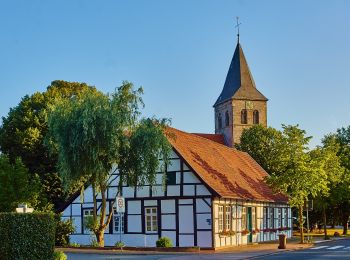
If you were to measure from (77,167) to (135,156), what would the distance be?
10.0ft

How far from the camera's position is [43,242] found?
19.2 meters

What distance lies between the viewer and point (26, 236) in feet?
61.6

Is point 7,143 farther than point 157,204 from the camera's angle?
Yes

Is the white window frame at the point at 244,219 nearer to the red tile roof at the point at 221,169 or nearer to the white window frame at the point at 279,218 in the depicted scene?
the red tile roof at the point at 221,169

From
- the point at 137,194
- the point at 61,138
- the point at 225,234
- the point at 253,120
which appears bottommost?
the point at 225,234

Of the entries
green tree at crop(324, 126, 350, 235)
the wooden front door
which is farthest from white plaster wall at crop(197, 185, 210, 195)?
green tree at crop(324, 126, 350, 235)

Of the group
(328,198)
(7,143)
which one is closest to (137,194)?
(7,143)

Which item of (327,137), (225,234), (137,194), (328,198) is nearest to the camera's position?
(225,234)

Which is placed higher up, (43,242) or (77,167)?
(77,167)

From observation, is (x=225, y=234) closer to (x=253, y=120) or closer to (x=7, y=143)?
(x=7, y=143)

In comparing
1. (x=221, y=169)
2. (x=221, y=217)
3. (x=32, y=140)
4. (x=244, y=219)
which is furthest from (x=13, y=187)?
(x=244, y=219)

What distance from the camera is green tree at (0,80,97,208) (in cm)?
4525

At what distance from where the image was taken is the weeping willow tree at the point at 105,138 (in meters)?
30.0

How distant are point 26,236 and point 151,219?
17442mm
